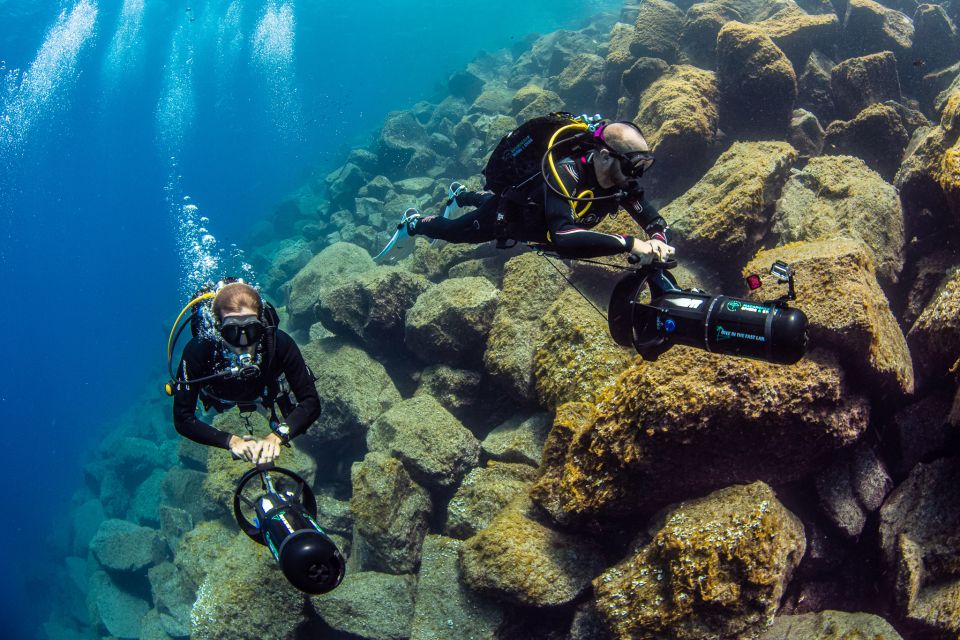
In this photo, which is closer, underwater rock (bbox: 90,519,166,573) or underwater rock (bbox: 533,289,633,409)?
underwater rock (bbox: 533,289,633,409)

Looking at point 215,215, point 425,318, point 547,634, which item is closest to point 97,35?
point 215,215

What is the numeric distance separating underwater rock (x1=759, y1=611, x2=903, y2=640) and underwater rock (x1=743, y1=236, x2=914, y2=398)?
69.1 inches

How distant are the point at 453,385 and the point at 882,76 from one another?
Answer: 956 cm

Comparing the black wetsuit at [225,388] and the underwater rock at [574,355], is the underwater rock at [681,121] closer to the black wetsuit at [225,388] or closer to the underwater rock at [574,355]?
the underwater rock at [574,355]

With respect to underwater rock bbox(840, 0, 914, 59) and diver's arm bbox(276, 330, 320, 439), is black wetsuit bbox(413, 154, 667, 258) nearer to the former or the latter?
diver's arm bbox(276, 330, 320, 439)

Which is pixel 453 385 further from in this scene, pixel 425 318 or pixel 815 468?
pixel 815 468

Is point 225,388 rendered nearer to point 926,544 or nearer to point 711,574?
point 711,574

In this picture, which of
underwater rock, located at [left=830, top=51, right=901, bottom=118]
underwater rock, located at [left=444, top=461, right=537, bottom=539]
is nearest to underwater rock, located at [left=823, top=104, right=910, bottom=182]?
underwater rock, located at [left=830, top=51, right=901, bottom=118]

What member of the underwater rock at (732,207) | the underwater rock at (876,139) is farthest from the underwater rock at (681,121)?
the underwater rock at (876,139)

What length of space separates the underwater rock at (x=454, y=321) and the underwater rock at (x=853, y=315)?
3603 mm

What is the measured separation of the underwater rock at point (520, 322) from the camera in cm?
578

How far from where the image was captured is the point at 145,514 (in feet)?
53.5

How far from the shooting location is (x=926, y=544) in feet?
10.3

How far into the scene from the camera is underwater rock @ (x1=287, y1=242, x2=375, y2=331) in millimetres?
11414
